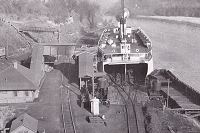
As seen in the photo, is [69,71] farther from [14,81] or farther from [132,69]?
[14,81]

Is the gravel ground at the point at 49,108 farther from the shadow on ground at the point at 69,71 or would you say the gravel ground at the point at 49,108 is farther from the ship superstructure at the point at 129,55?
the ship superstructure at the point at 129,55

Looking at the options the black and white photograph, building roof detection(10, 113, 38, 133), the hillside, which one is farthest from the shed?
the hillside

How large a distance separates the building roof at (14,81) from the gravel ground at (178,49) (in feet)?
69.9

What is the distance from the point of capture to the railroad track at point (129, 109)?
2725cm

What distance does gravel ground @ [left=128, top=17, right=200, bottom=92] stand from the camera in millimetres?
49469

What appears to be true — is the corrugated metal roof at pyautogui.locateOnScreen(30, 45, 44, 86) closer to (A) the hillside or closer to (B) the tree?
(B) the tree

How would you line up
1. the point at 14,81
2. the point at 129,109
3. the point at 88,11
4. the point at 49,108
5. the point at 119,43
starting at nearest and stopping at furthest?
the point at 129,109
the point at 49,108
the point at 14,81
the point at 119,43
the point at 88,11

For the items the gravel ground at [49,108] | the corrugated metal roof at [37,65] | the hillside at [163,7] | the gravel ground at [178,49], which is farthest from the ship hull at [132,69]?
the hillside at [163,7]

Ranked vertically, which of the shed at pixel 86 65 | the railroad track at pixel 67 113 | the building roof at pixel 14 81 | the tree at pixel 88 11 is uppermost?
the tree at pixel 88 11

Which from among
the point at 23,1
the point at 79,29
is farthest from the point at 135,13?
the point at 23,1

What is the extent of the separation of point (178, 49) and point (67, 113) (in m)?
35.1

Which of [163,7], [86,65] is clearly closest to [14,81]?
[86,65]

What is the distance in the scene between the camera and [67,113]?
98.8 feet

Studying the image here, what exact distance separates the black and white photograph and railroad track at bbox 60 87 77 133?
7cm
